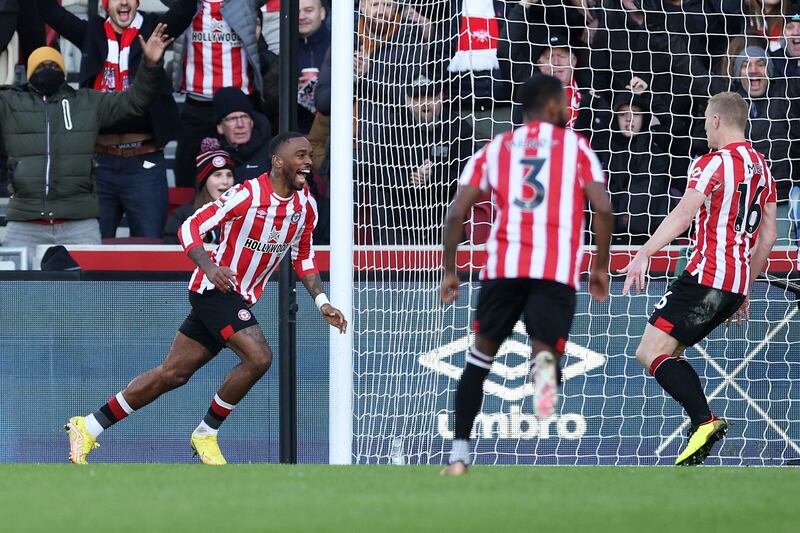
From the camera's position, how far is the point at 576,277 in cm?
600

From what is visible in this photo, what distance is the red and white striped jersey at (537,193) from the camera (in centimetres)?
590

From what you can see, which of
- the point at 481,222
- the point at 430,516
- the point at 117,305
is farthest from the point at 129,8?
the point at 430,516

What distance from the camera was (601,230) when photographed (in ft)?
19.2

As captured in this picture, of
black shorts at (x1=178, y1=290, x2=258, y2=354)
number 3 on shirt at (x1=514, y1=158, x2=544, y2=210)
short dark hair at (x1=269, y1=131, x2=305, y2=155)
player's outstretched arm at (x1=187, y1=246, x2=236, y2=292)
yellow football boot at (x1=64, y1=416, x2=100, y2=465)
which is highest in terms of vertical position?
short dark hair at (x1=269, y1=131, x2=305, y2=155)

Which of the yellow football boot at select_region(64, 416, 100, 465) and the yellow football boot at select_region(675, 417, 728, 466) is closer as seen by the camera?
the yellow football boot at select_region(675, 417, 728, 466)

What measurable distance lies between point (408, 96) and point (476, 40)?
624 mm

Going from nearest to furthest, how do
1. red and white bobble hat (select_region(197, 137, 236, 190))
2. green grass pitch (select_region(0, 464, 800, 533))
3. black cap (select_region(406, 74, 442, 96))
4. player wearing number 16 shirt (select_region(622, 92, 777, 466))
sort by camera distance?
1. green grass pitch (select_region(0, 464, 800, 533))
2. player wearing number 16 shirt (select_region(622, 92, 777, 466))
3. black cap (select_region(406, 74, 442, 96))
4. red and white bobble hat (select_region(197, 137, 236, 190))

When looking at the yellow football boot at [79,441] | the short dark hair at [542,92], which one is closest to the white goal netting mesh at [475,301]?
the yellow football boot at [79,441]

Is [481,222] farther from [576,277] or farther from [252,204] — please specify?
[576,277]

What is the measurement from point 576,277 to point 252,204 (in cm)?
272

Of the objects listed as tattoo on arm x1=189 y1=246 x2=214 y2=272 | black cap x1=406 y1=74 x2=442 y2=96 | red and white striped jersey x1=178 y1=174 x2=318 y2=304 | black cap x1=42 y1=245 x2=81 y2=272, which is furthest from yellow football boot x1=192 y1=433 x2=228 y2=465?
black cap x1=406 y1=74 x2=442 y2=96

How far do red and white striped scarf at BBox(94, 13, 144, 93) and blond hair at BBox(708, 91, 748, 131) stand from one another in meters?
5.11

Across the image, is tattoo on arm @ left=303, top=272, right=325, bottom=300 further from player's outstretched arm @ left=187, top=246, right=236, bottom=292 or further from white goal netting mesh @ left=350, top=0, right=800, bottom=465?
white goal netting mesh @ left=350, top=0, right=800, bottom=465

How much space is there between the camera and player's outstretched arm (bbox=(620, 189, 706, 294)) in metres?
7.36
